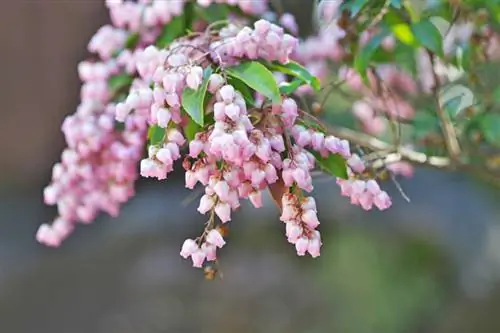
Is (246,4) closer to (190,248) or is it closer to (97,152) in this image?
(97,152)

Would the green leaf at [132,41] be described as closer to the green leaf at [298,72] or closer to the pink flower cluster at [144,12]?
the pink flower cluster at [144,12]

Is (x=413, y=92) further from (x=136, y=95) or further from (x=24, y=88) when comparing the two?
(x=24, y=88)

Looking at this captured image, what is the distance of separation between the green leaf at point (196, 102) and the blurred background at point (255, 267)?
1828 millimetres

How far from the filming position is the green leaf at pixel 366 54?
3.97 ft

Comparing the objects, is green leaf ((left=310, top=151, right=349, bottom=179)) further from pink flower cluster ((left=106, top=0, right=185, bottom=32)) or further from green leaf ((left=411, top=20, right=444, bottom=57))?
pink flower cluster ((left=106, top=0, right=185, bottom=32))

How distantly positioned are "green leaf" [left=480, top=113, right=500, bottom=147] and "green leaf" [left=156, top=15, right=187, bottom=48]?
0.47 metres

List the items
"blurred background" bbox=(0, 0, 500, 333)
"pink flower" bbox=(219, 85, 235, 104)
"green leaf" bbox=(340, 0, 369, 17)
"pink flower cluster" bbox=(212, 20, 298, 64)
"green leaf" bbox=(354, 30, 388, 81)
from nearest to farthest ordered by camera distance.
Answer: "pink flower" bbox=(219, 85, 235, 104)
"pink flower cluster" bbox=(212, 20, 298, 64)
"green leaf" bbox=(340, 0, 369, 17)
"green leaf" bbox=(354, 30, 388, 81)
"blurred background" bbox=(0, 0, 500, 333)

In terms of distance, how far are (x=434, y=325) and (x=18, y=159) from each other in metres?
1.66

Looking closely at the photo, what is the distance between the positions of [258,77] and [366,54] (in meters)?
0.34

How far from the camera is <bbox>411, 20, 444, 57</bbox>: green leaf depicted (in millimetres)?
1171

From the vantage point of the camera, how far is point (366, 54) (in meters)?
1.22

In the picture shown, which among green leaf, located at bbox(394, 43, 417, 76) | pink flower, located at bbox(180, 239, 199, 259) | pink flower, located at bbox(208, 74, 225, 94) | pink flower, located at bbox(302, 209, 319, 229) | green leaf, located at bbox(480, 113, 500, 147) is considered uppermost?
pink flower, located at bbox(208, 74, 225, 94)

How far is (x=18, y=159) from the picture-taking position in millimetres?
3357

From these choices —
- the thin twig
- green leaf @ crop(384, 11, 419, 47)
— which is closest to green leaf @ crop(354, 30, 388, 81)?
green leaf @ crop(384, 11, 419, 47)
